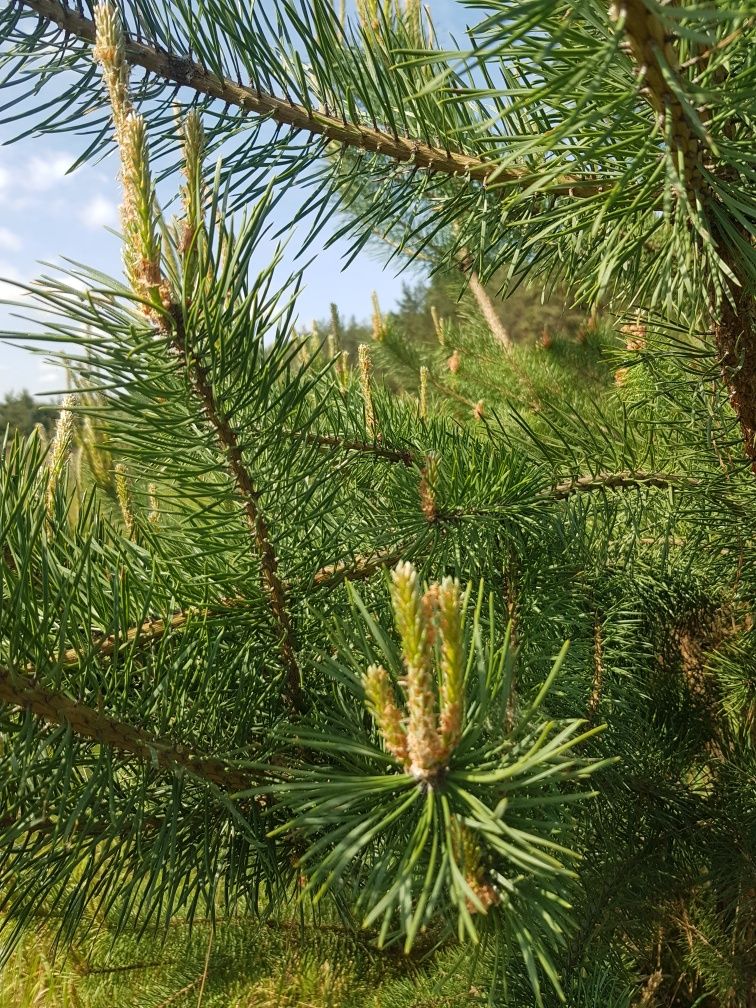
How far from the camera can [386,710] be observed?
0.85 ft

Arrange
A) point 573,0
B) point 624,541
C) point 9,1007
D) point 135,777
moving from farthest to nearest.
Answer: point 9,1007, point 624,541, point 135,777, point 573,0

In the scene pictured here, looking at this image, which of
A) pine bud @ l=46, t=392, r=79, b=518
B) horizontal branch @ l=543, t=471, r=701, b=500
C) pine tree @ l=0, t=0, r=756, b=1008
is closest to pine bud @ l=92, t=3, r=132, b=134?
pine tree @ l=0, t=0, r=756, b=1008

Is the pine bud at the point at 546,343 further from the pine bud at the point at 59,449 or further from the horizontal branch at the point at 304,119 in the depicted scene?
the pine bud at the point at 59,449

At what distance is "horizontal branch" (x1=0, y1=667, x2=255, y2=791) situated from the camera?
1.03 ft

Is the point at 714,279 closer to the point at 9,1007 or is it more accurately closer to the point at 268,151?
the point at 268,151

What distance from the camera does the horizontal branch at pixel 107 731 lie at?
1.03 ft

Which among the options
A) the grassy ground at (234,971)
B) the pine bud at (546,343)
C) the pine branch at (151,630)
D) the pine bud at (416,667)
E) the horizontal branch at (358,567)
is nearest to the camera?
the pine bud at (416,667)

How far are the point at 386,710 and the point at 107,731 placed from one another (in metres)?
0.16

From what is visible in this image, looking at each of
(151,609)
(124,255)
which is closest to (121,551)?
(151,609)

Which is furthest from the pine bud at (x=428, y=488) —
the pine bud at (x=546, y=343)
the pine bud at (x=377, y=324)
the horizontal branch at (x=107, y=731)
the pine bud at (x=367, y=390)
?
the pine bud at (x=546, y=343)

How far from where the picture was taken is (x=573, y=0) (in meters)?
0.25

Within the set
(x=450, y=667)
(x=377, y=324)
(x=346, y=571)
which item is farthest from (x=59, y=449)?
(x=377, y=324)

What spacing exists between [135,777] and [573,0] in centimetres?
41

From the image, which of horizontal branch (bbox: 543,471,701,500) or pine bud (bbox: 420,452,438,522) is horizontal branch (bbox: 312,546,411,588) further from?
horizontal branch (bbox: 543,471,701,500)
